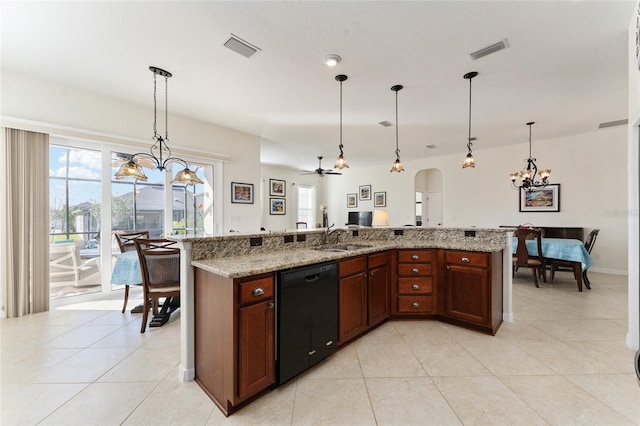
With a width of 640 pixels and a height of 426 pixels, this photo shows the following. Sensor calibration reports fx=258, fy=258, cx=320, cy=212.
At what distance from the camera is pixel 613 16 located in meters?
2.13

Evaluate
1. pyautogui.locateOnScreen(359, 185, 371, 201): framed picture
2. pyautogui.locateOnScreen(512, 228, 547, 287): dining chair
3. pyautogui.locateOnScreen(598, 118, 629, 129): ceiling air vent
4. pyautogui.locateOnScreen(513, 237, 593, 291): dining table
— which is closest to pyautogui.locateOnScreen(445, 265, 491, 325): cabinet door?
pyautogui.locateOnScreen(512, 228, 547, 287): dining chair

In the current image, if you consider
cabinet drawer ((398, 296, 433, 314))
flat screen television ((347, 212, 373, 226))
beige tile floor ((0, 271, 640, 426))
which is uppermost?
flat screen television ((347, 212, 373, 226))

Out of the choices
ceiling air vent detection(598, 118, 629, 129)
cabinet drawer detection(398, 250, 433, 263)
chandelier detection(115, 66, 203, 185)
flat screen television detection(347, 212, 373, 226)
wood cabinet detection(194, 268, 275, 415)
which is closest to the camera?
wood cabinet detection(194, 268, 275, 415)

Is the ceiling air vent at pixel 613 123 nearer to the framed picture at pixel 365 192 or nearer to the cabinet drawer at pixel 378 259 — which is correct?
the cabinet drawer at pixel 378 259

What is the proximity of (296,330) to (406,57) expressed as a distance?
9.25ft

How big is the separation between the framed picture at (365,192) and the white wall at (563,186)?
1.41 m

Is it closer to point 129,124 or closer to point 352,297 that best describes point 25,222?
point 129,124

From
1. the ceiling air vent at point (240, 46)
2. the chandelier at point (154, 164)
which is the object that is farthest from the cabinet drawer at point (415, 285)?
the ceiling air vent at point (240, 46)

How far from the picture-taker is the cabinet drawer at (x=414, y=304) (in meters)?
3.03

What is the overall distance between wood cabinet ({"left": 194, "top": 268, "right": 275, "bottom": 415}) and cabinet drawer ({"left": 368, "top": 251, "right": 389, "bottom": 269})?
1267 millimetres

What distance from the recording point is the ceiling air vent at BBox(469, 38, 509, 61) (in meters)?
2.45

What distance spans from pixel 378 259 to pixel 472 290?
1041 mm

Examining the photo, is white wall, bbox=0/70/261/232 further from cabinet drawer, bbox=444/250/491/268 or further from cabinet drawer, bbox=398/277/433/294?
cabinet drawer, bbox=444/250/491/268

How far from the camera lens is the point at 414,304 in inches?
119
